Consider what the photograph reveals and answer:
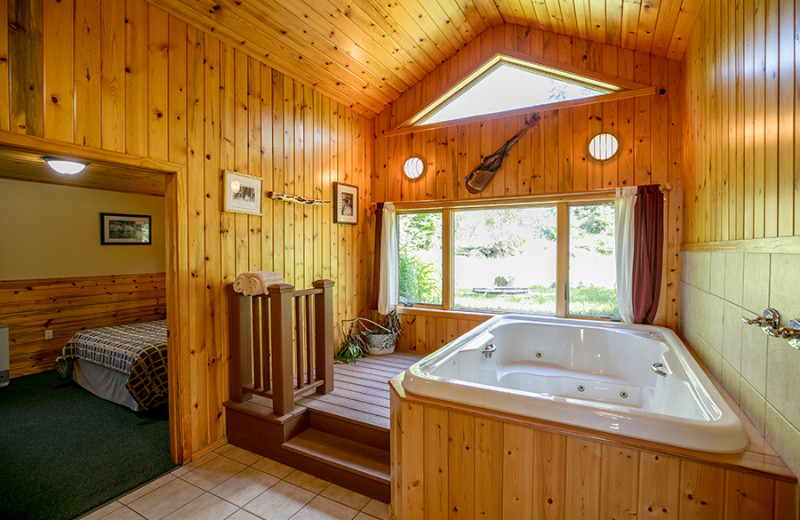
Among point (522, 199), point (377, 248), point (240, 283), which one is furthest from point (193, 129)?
point (522, 199)

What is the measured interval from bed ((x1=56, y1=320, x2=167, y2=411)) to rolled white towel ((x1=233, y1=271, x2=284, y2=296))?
122cm

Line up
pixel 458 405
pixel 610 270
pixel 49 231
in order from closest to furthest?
pixel 458 405, pixel 610 270, pixel 49 231

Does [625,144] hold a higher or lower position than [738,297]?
higher

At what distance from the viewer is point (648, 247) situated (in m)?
3.00

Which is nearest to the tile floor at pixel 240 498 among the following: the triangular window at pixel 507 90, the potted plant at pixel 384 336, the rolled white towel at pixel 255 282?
the rolled white towel at pixel 255 282

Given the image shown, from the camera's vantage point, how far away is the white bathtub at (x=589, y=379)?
51.5 inches

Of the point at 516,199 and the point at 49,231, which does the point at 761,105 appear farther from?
the point at 49,231

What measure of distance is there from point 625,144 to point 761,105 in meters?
1.82

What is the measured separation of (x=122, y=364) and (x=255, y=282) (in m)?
1.66

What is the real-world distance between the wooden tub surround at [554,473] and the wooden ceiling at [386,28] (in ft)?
8.59

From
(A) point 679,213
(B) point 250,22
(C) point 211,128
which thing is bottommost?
(A) point 679,213

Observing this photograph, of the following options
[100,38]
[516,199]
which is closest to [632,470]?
[516,199]

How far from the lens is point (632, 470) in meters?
1.30

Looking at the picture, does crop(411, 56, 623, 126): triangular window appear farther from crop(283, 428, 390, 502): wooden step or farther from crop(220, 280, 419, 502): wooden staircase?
crop(283, 428, 390, 502): wooden step
